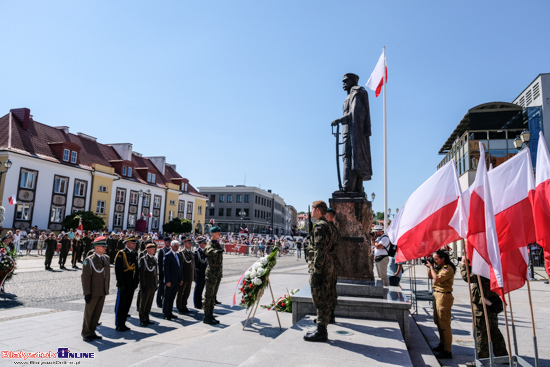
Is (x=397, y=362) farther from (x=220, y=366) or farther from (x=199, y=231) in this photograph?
(x=199, y=231)

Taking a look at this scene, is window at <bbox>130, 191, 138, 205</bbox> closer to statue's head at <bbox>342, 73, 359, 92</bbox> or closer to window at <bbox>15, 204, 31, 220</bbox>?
window at <bbox>15, 204, 31, 220</bbox>

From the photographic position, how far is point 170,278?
27.2 ft

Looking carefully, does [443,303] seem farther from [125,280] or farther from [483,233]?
[125,280]

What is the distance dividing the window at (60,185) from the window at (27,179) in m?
2.45

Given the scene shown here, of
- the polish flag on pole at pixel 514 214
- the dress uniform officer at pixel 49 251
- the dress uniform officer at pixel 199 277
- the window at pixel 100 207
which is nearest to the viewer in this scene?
the polish flag on pole at pixel 514 214

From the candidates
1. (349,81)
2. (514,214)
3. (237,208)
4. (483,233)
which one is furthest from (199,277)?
(237,208)

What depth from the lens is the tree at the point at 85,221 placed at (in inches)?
1411

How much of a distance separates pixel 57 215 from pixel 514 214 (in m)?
42.4

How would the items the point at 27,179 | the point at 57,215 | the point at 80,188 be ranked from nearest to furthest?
the point at 27,179 < the point at 57,215 < the point at 80,188

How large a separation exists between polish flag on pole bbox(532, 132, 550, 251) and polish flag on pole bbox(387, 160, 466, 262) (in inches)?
34.3

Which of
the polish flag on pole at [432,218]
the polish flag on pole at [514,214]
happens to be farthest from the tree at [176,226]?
the polish flag on pole at [514,214]

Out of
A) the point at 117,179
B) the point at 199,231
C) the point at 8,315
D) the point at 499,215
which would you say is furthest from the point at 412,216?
the point at 199,231

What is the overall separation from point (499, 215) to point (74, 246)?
21533 mm

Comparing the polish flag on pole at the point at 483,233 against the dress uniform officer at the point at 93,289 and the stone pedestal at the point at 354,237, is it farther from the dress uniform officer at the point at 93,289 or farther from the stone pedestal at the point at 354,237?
the dress uniform officer at the point at 93,289
